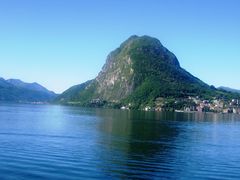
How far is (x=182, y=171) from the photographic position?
52.2 metres

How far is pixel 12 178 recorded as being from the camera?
44.2m

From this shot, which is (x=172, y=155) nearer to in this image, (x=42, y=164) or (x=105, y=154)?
(x=105, y=154)

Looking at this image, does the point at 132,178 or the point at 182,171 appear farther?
the point at 182,171

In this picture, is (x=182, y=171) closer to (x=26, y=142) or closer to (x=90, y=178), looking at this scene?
(x=90, y=178)

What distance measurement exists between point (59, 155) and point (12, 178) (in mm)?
15603

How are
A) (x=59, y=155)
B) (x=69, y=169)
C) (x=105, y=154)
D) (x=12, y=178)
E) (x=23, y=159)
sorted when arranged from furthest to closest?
(x=105, y=154) → (x=59, y=155) → (x=23, y=159) → (x=69, y=169) → (x=12, y=178)

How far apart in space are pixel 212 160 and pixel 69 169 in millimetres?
Answer: 23125

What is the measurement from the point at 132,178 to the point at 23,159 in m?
15.7

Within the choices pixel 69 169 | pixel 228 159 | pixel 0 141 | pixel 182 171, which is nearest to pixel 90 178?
pixel 69 169

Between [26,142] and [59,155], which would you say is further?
[26,142]

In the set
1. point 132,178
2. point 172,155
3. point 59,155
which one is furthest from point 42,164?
point 172,155

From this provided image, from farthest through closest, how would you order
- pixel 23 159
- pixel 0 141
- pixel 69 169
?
1. pixel 0 141
2. pixel 23 159
3. pixel 69 169

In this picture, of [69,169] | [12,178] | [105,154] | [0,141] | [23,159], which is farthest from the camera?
[0,141]

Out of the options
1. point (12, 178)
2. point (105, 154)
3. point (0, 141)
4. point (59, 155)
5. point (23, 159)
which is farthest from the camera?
point (0, 141)
